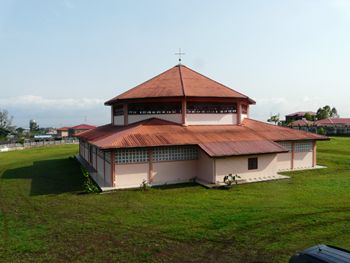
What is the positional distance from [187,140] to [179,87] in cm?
618

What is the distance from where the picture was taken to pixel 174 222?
13.5m

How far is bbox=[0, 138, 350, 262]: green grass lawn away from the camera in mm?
10562

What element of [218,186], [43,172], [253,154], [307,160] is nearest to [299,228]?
[218,186]

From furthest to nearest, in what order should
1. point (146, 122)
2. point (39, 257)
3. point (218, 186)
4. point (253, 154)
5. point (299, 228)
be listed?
point (146, 122), point (253, 154), point (218, 186), point (299, 228), point (39, 257)

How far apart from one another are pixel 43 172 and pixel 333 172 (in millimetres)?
24141

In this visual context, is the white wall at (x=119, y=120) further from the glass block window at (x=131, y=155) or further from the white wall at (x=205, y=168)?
the white wall at (x=205, y=168)

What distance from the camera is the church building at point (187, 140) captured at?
2119cm

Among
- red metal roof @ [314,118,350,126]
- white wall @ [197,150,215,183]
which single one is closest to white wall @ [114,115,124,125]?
white wall @ [197,150,215,183]

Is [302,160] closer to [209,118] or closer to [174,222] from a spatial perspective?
[209,118]

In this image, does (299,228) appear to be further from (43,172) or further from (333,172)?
(43,172)

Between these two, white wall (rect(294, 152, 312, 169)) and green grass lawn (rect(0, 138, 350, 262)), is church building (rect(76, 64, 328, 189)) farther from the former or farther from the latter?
green grass lawn (rect(0, 138, 350, 262))

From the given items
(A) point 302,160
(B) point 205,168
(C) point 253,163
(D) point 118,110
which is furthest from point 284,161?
(D) point 118,110

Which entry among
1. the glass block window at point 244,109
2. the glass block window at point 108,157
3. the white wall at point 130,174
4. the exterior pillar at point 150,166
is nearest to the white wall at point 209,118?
the glass block window at point 244,109

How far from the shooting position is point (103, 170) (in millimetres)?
23203
